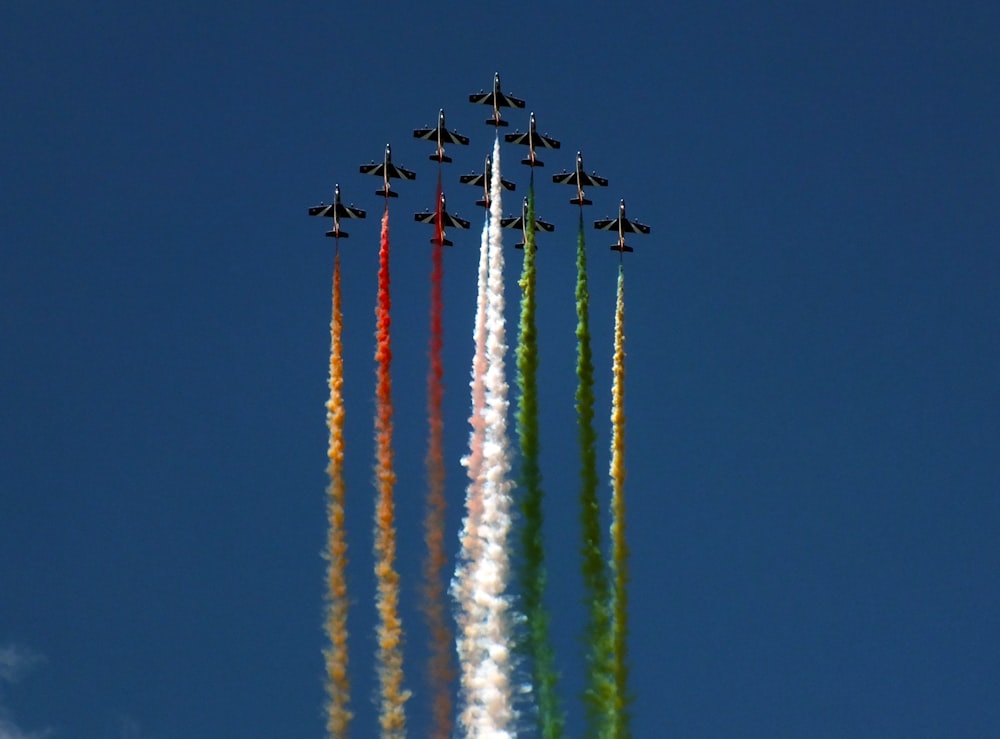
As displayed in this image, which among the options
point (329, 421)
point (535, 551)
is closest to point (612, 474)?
point (535, 551)

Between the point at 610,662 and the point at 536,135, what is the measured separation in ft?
70.2

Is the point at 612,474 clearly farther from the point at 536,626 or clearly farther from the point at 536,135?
the point at 536,135

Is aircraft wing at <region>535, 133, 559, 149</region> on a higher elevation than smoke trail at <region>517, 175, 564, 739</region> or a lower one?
higher

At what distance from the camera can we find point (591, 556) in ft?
271

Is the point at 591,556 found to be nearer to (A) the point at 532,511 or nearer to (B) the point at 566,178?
(A) the point at 532,511

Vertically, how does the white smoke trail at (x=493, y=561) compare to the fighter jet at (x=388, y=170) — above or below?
below

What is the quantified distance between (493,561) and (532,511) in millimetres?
2251

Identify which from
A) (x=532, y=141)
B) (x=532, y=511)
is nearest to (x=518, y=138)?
(x=532, y=141)

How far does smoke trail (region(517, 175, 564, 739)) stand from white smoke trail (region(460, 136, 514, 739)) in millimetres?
730

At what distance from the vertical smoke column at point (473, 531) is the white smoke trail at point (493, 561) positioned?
5 cm

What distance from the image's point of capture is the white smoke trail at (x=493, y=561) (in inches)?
3123

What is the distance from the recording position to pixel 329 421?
86.9m

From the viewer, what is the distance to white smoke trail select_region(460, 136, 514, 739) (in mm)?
79312

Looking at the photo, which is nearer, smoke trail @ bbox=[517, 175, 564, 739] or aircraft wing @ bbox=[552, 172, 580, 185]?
smoke trail @ bbox=[517, 175, 564, 739]
